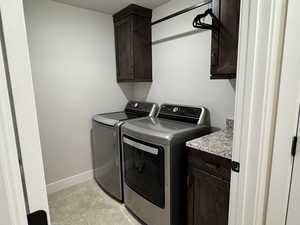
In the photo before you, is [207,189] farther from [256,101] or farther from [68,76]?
[68,76]

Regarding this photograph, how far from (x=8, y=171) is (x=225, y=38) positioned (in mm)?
1454

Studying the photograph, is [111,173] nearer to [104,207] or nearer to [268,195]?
[104,207]

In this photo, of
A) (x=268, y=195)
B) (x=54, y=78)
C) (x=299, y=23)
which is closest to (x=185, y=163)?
(x=268, y=195)

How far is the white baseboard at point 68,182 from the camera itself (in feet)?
7.57

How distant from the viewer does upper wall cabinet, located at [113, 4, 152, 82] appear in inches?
87.9

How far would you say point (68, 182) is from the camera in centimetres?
243

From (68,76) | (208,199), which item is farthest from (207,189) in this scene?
(68,76)

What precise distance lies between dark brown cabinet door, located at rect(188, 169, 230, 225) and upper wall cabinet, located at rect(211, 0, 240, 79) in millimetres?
791

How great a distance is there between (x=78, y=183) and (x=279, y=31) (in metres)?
2.71

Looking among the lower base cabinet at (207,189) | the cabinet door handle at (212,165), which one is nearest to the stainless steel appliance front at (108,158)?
the lower base cabinet at (207,189)

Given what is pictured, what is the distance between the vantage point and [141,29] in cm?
230

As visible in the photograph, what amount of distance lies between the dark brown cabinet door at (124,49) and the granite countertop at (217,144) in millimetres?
1315

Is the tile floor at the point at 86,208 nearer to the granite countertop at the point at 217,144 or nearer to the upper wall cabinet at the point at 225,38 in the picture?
the granite countertop at the point at 217,144

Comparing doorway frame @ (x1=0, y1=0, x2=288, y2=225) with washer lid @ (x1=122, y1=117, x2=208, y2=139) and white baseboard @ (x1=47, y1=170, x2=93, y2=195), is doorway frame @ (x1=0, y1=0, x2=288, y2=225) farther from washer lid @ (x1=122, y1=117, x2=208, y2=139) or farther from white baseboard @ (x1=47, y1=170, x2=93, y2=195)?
white baseboard @ (x1=47, y1=170, x2=93, y2=195)
